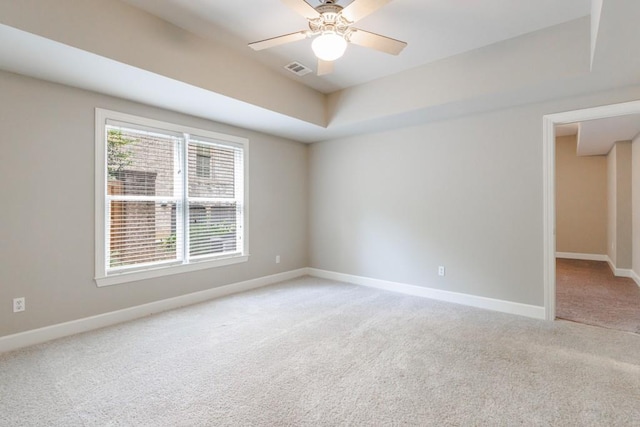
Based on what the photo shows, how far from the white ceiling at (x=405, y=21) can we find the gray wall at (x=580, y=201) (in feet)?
18.2

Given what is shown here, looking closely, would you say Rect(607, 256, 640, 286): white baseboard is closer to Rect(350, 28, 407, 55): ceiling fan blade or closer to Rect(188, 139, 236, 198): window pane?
Rect(350, 28, 407, 55): ceiling fan blade

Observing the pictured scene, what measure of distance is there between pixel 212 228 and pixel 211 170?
30.8 inches

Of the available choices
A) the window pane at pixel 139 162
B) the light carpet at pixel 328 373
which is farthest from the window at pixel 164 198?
the light carpet at pixel 328 373

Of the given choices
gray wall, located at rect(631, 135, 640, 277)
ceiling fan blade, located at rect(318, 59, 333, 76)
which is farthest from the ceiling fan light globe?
gray wall, located at rect(631, 135, 640, 277)

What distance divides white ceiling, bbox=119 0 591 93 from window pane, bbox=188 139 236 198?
1.40 m

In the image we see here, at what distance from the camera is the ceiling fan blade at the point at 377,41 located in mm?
2277

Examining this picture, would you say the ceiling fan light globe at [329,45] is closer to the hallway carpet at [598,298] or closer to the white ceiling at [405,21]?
the white ceiling at [405,21]

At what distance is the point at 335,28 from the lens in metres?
2.24

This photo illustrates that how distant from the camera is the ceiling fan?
2033 mm

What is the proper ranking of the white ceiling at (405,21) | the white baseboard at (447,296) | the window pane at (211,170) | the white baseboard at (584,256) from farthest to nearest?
the white baseboard at (584,256) < the window pane at (211,170) < the white baseboard at (447,296) < the white ceiling at (405,21)

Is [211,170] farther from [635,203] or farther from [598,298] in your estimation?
[635,203]

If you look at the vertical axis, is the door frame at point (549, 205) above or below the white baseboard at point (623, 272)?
above

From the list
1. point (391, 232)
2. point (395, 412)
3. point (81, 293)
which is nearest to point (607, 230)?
point (391, 232)

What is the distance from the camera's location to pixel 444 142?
3992 millimetres
